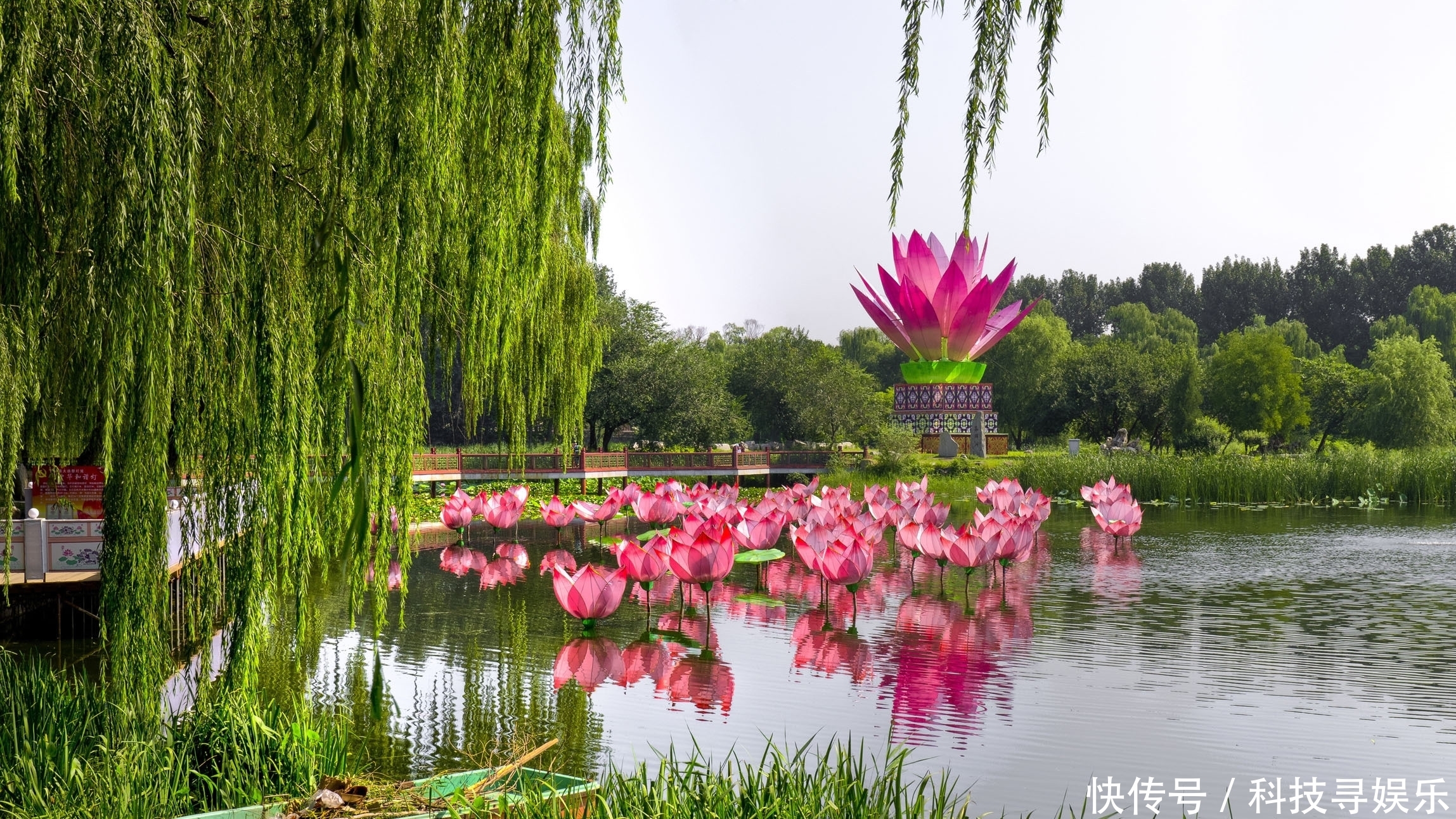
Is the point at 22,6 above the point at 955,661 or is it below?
above

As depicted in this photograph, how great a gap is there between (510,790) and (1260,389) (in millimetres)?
33669

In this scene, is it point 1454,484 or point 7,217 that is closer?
point 7,217

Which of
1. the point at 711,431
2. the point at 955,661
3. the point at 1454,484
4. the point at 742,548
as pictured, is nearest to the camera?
the point at 955,661

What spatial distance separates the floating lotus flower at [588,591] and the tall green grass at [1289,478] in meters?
16.1

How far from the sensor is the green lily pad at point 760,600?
34.2ft

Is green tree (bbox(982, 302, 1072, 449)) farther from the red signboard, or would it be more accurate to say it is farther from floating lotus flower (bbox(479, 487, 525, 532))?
the red signboard

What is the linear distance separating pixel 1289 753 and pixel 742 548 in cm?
755

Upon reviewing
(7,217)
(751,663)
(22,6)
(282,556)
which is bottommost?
(751,663)

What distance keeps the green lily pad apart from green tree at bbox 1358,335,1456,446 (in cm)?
2702

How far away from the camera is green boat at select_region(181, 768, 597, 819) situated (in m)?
3.28

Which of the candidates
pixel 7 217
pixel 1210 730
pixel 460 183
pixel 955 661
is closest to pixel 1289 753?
pixel 1210 730

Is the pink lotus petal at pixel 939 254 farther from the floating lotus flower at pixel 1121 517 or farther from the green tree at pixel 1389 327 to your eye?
the green tree at pixel 1389 327

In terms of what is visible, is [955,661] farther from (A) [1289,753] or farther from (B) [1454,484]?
(B) [1454,484]

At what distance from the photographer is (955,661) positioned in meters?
7.77
